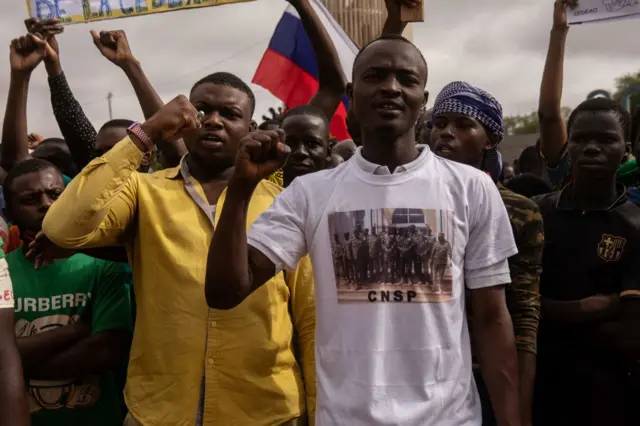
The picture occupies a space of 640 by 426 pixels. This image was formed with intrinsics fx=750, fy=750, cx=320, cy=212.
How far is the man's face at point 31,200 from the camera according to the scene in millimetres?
3131

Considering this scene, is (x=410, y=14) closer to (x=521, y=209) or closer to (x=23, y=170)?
(x=521, y=209)

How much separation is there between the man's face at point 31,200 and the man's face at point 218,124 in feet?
2.39

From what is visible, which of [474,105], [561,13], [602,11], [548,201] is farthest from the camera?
[602,11]

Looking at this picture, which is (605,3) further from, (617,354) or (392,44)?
(392,44)

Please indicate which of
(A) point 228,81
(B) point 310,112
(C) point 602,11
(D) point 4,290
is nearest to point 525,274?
(A) point 228,81

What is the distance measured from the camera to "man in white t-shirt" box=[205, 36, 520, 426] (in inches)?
82.8

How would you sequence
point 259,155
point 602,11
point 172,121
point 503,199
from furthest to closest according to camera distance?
point 602,11
point 503,199
point 172,121
point 259,155

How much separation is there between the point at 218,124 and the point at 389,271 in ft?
3.26

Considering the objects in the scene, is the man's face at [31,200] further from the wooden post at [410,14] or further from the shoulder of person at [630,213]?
the shoulder of person at [630,213]

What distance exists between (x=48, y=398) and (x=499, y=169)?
81.4 inches

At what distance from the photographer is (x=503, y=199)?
2.87 m

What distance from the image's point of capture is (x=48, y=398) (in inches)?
116

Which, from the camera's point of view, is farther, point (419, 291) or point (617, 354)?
point (617, 354)

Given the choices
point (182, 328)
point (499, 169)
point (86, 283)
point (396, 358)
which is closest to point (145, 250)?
point (182, 328)
